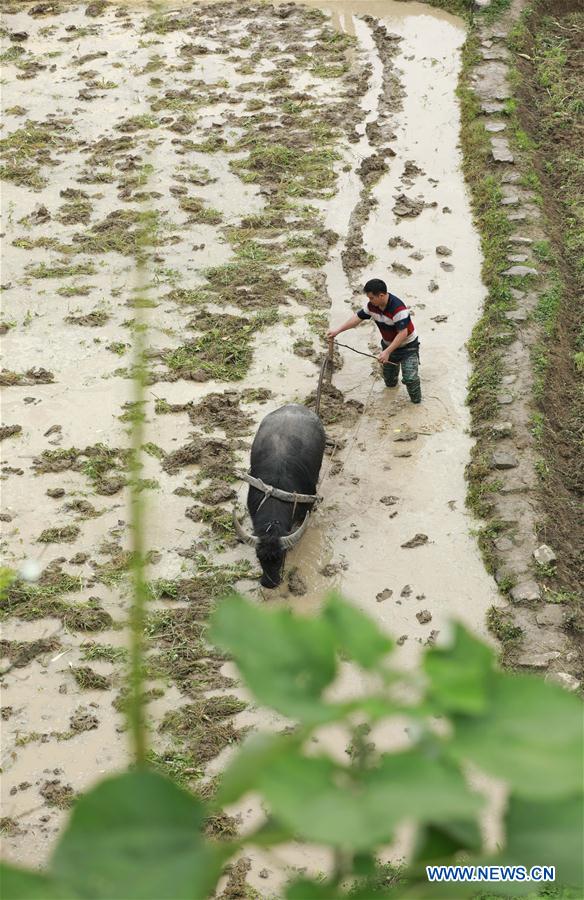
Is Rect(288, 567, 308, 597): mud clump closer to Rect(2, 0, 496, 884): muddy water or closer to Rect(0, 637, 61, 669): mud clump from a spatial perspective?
Rect(2, 0, 496, 884): muddy water

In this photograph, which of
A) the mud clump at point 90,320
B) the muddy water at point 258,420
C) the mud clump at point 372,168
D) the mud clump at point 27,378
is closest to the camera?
the muddy water at point 258,420

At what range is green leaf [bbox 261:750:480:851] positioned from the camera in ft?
1.68

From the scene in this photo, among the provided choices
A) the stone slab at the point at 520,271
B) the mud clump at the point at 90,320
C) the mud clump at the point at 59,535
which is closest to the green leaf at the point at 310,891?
the mud clump at the point at 59,535

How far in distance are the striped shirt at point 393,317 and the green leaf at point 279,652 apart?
295 inches

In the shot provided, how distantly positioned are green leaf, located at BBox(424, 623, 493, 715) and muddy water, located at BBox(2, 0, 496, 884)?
395 centimetres

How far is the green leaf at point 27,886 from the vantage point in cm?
57

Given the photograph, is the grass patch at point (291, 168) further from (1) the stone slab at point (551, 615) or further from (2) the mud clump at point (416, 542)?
(1) the stone slab at point (551, 615)

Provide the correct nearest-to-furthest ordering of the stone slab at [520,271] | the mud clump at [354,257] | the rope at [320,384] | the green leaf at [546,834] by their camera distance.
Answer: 1. the green leaf at [546,834]
2. the rope at [320,384]
3. the stone slab at [520,271]
4. the mud clump at [354,257]

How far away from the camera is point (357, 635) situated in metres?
0.64

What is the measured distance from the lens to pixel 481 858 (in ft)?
1.96

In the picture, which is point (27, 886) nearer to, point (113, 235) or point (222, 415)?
point (222, 415)

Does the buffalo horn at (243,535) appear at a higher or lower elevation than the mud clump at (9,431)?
higher

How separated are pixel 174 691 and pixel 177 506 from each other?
69.5 inches

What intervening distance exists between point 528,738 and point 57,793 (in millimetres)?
5651
